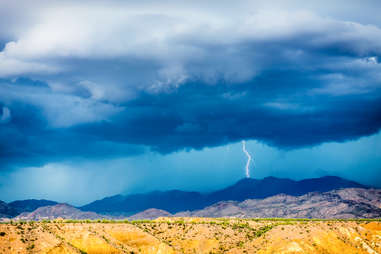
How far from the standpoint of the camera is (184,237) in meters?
182

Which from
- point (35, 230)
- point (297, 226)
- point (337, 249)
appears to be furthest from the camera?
point (297, 226)

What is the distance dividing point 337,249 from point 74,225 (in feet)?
296

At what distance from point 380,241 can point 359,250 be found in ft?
47.2

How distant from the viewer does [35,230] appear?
5999 inches

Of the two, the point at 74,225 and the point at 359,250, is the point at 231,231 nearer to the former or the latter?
the point at 359,250

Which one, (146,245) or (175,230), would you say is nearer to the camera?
(146,245)

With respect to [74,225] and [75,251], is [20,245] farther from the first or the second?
[74,225]

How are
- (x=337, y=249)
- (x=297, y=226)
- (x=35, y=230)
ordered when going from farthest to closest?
(x=297, y=226)
(x=337, y=249)
(x=35, y=230)

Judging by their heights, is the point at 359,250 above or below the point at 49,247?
above

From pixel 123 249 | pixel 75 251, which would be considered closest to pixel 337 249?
pixel 123 249

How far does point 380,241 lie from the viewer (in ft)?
619

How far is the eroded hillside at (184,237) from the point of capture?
148 m

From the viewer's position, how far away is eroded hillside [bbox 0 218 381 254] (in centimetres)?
14850

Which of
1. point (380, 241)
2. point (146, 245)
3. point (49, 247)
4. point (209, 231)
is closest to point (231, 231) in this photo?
point (209, 231)
